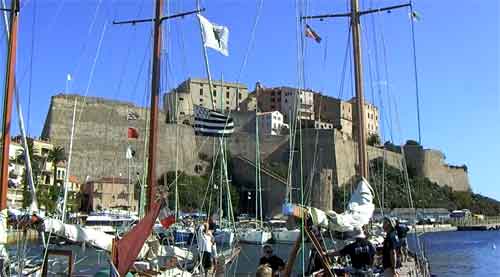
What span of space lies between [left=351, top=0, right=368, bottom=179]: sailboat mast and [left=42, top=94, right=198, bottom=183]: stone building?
219ft

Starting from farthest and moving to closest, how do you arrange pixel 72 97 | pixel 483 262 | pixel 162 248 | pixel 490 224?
pixel 490 224 < pixel 72 97 < pixel 483 262 < pixel 162 248

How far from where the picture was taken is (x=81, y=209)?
76500mm

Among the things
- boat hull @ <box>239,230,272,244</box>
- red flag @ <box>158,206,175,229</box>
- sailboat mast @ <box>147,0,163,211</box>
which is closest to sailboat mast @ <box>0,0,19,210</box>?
red flag @ <box>158,206,175,229</box>

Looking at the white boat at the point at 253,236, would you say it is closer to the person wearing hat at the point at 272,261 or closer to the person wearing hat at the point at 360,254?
the person wearing hat at the point at 272,261

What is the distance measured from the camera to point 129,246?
893 cm

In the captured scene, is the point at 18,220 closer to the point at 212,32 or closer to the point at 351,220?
the point at 351,220

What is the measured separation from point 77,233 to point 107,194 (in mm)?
69470

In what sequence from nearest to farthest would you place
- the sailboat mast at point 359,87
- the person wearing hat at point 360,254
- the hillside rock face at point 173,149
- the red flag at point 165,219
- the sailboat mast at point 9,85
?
the person wearing hat at point 360,254, the sailboat mast at point 9,85, the red flag at point 165,219, the sailboat mast at point 359,87, the hillside rock face at point 173,149

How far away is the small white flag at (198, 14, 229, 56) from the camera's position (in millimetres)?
15516

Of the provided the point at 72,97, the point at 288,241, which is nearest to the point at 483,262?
the point at 288,241

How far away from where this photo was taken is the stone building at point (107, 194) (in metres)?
77.1

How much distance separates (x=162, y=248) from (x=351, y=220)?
447cm

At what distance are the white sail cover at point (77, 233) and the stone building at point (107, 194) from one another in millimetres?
67135

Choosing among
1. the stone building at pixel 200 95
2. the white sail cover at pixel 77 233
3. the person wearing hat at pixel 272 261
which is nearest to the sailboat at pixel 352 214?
the person wearing hat at pixel 272 261
